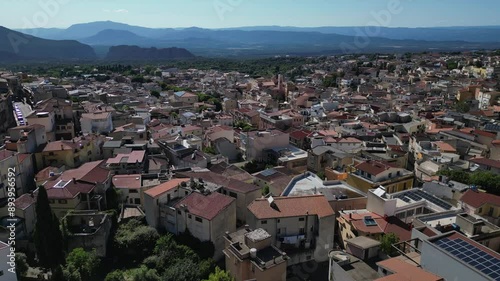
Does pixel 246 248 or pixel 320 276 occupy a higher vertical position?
pixel 246 248

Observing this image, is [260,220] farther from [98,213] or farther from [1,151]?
[1,151]

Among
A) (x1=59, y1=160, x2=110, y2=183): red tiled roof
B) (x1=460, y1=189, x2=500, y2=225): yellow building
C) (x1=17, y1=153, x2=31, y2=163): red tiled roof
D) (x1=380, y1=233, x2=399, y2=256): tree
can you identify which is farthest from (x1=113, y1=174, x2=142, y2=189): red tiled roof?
(x1=460, y1=189, x2=500, y2=225): yellow building

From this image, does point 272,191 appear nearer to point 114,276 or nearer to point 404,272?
point 114,276

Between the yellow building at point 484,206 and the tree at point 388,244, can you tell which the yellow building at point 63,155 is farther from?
the yellow building at point 484,206

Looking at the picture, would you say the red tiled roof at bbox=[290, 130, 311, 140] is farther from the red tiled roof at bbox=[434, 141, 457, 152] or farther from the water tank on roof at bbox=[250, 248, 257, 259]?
the water tank on roof at bbox=[250, 248, 257, 259]

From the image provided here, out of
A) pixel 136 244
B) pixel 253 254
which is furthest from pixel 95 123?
pixel 253 254

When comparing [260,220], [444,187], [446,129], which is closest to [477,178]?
[444,187]

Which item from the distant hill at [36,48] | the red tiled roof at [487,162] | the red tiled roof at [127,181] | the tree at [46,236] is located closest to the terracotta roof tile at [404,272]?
the tree at [46,236]
